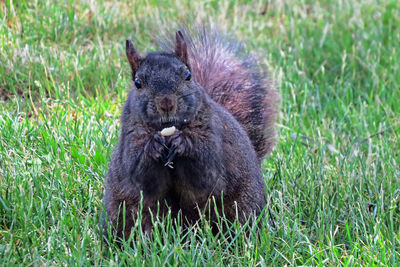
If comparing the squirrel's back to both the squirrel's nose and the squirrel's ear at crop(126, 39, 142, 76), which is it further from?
the squirrel's nose

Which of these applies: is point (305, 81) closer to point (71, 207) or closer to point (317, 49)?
point (317, 49)

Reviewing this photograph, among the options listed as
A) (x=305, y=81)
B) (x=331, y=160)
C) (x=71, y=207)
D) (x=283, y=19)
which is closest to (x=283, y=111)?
(x=305, y=81)

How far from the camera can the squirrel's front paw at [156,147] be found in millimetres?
2605

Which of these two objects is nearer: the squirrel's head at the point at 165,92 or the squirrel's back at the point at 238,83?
the squirrel's head at the point at 165,92

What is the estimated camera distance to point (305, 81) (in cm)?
475

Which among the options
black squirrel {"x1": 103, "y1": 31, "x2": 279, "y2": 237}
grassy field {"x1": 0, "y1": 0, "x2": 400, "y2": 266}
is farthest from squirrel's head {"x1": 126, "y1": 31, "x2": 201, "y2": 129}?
grassy field {"x1": 0, "y1": 0, "x2": 400, "y2": 266}

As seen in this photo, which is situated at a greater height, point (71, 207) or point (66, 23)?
point (66, 23)

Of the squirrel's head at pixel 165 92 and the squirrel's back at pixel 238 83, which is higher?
the squirrel's head at pixel 165 92

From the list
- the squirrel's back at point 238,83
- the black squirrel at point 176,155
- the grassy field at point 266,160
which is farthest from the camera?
the squirrel's back at point 238,83

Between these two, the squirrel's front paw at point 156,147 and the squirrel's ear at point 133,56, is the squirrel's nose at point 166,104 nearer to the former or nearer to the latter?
the squirrel's front paw at point 156,147

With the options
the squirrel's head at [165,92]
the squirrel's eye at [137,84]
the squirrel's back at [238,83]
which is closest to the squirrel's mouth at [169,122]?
the squirrel's head at [165,92]

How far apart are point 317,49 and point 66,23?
1.81m

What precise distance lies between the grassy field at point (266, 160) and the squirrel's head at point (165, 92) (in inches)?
16.7

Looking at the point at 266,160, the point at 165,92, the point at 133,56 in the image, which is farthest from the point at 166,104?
the point at 266,160
